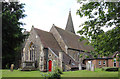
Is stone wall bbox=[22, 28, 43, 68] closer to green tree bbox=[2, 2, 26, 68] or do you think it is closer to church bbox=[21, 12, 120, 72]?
church bbox=[21, 12, 120, 72]

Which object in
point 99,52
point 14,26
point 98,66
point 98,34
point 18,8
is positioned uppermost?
point 18,8

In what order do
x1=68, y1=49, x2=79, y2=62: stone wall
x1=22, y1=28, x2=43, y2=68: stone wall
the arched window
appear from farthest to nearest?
x1=68, y1=49, x2=79, y2=62: stone wall → the arched window → x1=22, y1=28, x2=43, y2=68: stone wall

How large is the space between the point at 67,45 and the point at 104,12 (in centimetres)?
A: 2568

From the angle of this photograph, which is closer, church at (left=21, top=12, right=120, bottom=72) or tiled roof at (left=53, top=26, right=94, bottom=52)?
church at (left=21, top=12, right=120, bottom=72)

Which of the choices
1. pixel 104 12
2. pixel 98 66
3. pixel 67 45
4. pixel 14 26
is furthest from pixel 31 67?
pixel 104 12

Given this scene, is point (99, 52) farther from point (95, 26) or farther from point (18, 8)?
point (18, 8)

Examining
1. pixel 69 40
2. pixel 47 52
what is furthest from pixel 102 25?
pixel 69 40

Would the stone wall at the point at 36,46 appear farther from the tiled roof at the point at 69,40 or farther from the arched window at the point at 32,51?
the tiled roof at the point at 69,40

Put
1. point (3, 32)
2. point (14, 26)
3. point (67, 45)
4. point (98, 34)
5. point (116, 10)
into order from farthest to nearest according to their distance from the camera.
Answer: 1. point (67, 45)
2. point (14, 26)
3. point (3, 32)
4. point (98, 34)
5. point (116, 10)

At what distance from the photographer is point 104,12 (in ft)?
34.8

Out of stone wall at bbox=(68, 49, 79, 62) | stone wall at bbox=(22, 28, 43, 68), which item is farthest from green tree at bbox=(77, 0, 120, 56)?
stone wall at bbox=(68, 49, 79, 62)

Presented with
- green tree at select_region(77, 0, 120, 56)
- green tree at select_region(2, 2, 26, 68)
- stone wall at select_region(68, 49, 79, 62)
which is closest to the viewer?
green tree at select_region(77, 0, 120, 56)

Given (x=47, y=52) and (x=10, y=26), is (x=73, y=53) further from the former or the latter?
(x=10, y=26)

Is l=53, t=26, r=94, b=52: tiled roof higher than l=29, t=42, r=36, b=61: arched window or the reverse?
higher
